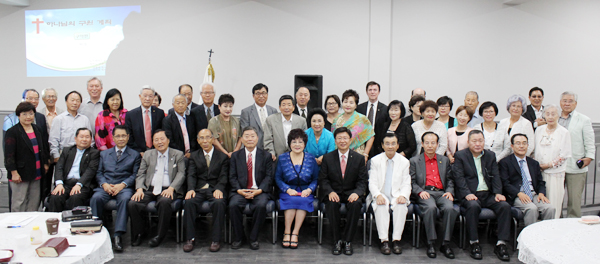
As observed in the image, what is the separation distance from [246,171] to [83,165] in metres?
1.61

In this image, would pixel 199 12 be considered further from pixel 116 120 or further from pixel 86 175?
pixel 86 175

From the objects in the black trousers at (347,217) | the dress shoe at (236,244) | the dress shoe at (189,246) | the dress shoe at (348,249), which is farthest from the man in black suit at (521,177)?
the dress shoe at (189,246)

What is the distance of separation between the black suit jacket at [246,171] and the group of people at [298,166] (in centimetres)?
1

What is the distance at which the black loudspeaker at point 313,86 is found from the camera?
5.93 m

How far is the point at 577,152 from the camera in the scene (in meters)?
4.07

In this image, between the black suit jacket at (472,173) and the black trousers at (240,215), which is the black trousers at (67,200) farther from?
the black suit jacket at (472,173)

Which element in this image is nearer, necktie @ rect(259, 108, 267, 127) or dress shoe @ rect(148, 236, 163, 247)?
dress shoe @ rect(148, 236, 163, 247)

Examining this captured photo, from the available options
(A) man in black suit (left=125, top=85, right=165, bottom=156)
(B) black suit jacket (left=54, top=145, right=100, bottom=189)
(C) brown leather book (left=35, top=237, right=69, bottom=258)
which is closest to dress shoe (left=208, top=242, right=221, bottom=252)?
(A) man in black suit (left=125, top=85, right=165, bottom=156)

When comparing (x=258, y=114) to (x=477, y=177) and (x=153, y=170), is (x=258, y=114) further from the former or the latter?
(x=477, y=177)

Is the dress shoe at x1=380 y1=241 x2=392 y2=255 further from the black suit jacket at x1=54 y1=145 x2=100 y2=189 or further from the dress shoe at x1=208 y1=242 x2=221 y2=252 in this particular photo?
the black suit jacket at x1=54 y1=145 x2=100 y2=189

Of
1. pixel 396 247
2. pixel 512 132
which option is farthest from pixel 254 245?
pixel 512 132

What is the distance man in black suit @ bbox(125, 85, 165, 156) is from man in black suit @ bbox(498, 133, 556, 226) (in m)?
3.55

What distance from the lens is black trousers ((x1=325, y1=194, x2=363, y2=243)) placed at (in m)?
3.61

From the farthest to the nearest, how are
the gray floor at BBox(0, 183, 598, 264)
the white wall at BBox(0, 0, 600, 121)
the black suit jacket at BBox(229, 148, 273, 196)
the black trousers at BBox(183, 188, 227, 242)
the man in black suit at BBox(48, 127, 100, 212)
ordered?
the white wall at BBox(0, 0, 600, 121) < the black suit jacket at BBox(229, 148, 273, 196) < the man in black suit at BBox(48, 127, 100, 212) < the black trousers at BBox(183, 188, 227, 242) < the gray floor at BBox(0, 183, 598, 264)
